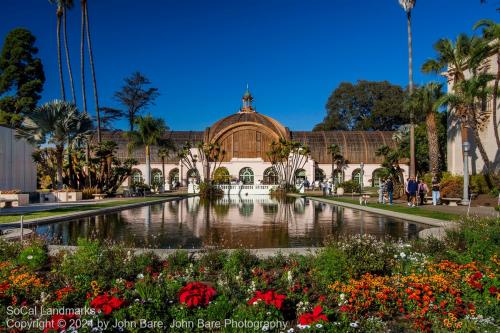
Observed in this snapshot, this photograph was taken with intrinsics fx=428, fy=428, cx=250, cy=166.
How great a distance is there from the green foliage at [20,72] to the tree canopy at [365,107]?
176 ft

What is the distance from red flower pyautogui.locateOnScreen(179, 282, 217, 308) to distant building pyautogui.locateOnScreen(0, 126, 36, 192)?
28.5 m

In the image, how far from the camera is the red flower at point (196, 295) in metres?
4.97

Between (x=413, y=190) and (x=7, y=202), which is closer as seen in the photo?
(x=413, y=190)

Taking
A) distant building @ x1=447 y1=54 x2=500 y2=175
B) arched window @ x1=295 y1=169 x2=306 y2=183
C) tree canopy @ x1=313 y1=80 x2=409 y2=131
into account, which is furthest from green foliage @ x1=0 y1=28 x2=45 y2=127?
tree canopy @ x1=313 y1=80 x2=409 y2=131

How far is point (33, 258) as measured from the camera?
23.4ft

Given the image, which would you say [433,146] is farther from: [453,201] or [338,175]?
[338,175]

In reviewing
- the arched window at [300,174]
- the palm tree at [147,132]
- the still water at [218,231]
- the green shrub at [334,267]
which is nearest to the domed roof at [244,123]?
the arched window at [300,174]

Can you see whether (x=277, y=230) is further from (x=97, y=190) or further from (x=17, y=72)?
(x=17, y=72)

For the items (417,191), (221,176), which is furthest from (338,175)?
(417,191)

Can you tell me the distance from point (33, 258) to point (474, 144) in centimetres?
2722

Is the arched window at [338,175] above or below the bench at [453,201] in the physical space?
above

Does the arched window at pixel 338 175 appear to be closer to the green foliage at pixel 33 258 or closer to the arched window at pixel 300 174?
the arched window at pixel 300 174

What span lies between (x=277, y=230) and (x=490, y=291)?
8.71m

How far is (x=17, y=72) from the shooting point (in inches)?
1898
